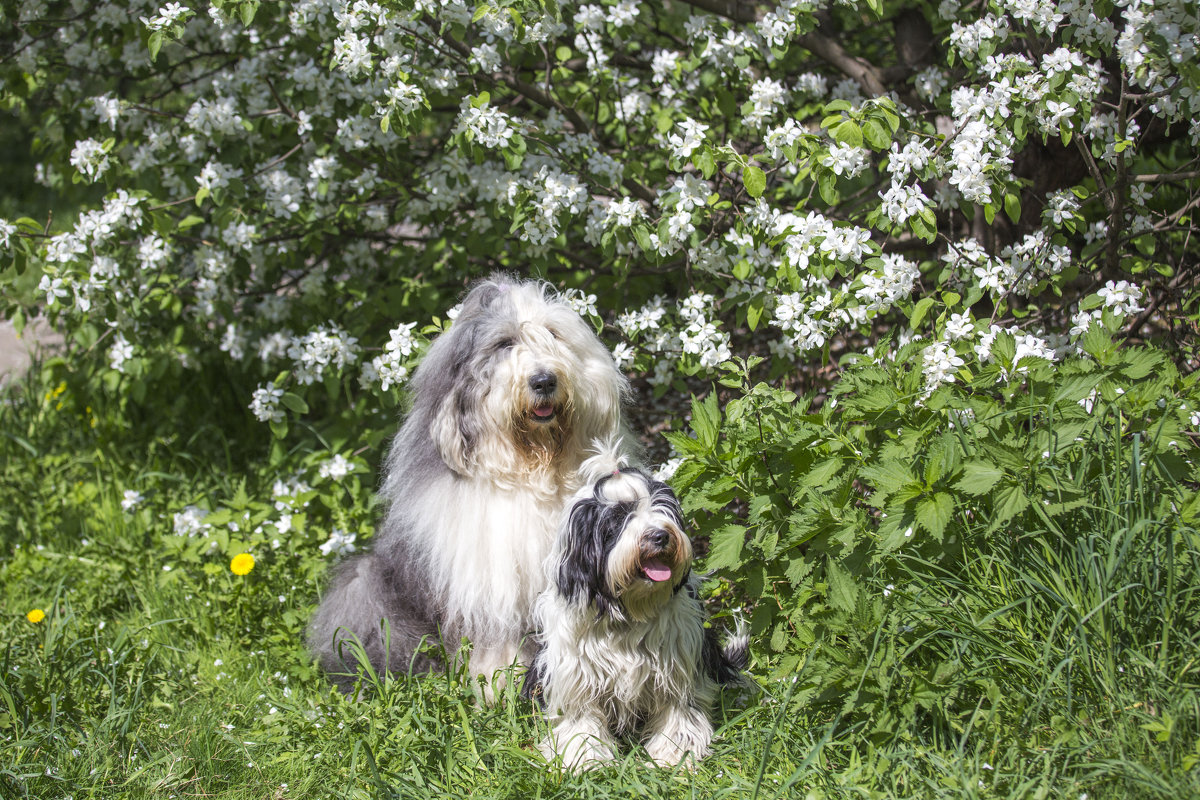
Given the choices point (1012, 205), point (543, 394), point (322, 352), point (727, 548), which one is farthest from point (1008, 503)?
point (322, 352)

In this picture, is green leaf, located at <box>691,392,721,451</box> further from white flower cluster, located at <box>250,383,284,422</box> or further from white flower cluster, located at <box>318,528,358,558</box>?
white flower cluster, located at <box>250,383,284,422</box>

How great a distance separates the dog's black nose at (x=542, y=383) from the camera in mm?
3004

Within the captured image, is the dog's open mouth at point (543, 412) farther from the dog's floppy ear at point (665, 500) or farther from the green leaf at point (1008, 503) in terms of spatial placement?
the green leaf at point (1008, 503)

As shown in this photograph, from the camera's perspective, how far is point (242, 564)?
3920mm

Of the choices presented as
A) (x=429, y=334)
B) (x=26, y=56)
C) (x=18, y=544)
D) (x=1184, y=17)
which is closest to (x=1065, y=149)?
(x=1184, y=17)

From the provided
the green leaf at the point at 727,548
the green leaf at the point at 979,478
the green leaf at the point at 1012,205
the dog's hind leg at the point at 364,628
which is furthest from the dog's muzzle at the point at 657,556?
the green leaf at the point at 1012,205

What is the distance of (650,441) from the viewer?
4953 mm

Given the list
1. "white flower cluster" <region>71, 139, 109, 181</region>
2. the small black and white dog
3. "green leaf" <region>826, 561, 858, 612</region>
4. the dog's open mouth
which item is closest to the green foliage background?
"green leaf" <region>826, 561, 858, 612</region>

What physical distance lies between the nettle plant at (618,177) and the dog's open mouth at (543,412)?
Answer: 593 mm

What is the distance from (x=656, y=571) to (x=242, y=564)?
2.11 metres

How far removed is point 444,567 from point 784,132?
→ 6.13 feet

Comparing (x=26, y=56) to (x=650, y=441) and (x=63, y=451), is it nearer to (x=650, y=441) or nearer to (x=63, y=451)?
(x=63, y=451)

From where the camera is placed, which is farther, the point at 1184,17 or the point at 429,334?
the point at 429,334

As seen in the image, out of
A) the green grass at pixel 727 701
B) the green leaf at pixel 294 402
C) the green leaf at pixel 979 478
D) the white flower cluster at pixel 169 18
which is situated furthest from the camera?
the green leaf at pixel 294 402
